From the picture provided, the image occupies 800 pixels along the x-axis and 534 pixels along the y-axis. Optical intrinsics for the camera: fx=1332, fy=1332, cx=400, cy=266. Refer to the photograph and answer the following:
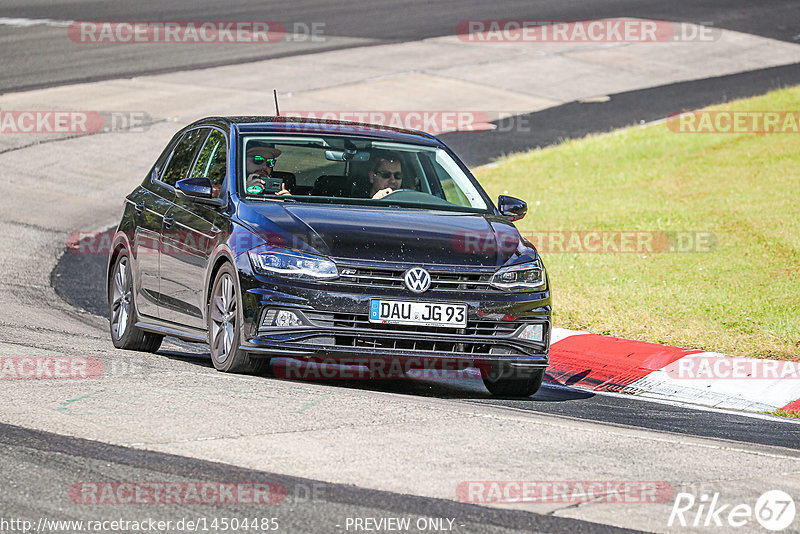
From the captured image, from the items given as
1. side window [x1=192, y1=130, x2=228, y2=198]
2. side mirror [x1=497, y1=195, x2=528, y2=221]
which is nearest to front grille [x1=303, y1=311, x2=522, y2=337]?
side mirror [x1=497, y1=195, x2=528, y2=221]

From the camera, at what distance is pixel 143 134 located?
70.5ft

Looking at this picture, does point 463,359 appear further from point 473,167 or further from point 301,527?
point 473,167

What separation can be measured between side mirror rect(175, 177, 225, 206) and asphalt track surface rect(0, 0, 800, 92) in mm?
16446

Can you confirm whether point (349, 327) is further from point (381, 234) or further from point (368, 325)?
point (381, 234)

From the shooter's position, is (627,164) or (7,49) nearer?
(627,164)

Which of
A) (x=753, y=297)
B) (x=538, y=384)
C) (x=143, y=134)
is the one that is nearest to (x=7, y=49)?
(x=143, y=134)

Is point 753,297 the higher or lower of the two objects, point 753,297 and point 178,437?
the lower

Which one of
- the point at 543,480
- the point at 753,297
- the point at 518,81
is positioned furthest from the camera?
the point at 518,81

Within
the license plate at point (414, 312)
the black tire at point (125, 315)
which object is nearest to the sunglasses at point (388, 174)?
the license plate at point (414, 312)

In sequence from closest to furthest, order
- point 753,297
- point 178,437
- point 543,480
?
point 543,480, point 178,437, point 753,297

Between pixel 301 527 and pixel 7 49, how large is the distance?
970 inches

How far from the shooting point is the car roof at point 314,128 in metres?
9.21

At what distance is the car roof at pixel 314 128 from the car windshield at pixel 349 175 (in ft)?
0.26

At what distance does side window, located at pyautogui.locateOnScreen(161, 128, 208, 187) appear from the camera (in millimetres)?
9719
